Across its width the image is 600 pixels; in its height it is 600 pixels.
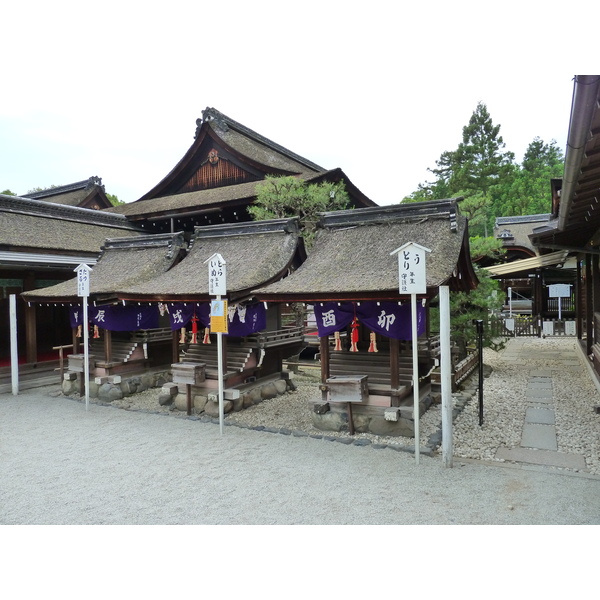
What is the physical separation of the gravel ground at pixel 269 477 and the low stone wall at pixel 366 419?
0.26 m

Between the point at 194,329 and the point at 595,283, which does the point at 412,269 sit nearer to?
the point at 194,329

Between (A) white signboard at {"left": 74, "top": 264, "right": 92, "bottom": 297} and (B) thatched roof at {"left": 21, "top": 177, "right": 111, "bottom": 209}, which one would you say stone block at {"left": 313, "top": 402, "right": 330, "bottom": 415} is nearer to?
(A) white signboard at {"left": 74, "top": 264, "right": 92, "bottom": 297}

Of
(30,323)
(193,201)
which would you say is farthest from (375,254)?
(193,201)

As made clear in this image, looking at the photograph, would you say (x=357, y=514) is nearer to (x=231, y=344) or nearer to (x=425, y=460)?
(x=425, y=460)

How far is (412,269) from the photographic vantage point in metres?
6.20

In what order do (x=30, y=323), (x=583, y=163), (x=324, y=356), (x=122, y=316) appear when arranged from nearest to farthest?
1. (x=583, y=163)
2. (x=324, y=356)
3. (x=122, y=316)
4. (x=30, y=323)

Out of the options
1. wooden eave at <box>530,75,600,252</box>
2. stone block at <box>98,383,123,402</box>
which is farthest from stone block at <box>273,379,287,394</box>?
wooden eave at <box>530,75,600,252</box>

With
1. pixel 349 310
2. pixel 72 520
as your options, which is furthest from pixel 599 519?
pixel 72 520

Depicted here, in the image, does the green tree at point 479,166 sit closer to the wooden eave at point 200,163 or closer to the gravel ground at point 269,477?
the wooden eave at point 200,163

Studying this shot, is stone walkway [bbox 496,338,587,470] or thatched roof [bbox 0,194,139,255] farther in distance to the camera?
thatched roof [bbox 0,194,139,255]

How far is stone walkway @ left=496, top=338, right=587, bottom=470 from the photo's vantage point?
6.32 meters

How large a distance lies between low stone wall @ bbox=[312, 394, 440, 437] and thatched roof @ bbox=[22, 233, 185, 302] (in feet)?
18.6

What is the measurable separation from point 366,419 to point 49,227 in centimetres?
1346

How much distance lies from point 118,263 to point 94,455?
688 cm
